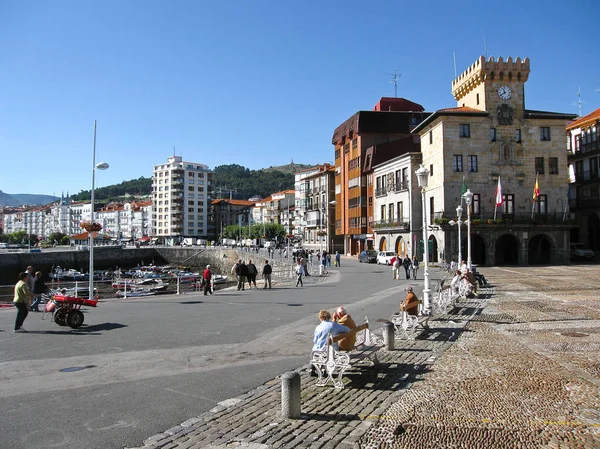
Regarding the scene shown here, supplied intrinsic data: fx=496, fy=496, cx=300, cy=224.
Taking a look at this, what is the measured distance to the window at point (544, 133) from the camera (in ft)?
164

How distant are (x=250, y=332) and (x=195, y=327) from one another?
1835 mm

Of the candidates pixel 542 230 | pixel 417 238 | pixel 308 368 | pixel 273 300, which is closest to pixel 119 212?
pixel 417 238

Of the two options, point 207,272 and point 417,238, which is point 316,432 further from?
point 417,238

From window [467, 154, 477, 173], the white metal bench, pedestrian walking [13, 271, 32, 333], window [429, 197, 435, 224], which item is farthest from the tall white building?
the white metal bench

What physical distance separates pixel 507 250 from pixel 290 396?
49476 mm

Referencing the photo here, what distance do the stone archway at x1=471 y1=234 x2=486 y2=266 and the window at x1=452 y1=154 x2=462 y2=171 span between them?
6716 millimetres

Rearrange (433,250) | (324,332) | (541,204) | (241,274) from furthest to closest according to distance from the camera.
Answer: (433,250)
(541,204)
(241,274)
(324,332)

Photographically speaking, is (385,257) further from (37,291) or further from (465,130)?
(37,291)

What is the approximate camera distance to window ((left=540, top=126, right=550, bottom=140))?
49.8m

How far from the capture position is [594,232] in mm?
57531

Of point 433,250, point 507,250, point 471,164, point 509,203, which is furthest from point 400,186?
point 507,250

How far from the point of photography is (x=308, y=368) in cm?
957

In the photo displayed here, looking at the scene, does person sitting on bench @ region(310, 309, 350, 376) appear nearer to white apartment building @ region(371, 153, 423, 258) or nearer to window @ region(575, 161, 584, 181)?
white apartment building @ region(371, 153, 423, 258)

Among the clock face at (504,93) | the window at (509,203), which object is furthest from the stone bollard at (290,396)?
the clock face at (504,93)
